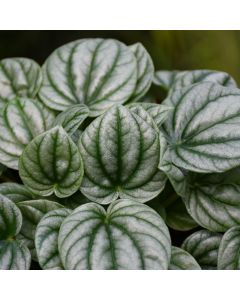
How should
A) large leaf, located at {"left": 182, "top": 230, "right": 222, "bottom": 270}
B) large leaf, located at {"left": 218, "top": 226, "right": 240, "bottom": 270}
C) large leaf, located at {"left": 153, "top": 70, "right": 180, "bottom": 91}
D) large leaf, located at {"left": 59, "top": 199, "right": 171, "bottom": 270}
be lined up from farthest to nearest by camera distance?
1. large leaf, located at {"left": 153, "top": 70, "right": 180, "bottom": 91}
2. large leaf, located at {"left": 182, "top": 230, "right": 222, "bottom": 270}
3. large leaf, located at {"left": 218, "top": 226, "right": 240, "bottom": 270}
4. large leaf, located at {"left": 59, "top": 199, "right": 171, "bottom": 270}

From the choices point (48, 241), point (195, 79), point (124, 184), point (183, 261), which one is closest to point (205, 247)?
point (183, 261)

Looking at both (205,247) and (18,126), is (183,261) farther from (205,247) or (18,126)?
(18,126)

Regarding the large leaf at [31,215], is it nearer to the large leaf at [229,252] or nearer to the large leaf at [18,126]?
the large leaf at [18,126]

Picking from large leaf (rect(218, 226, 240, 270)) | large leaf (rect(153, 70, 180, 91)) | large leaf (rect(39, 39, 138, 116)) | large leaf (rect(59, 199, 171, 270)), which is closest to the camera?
large leaf (rect(59, 199, 171, 270))

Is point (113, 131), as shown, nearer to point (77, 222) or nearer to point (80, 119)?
point (80, 119)

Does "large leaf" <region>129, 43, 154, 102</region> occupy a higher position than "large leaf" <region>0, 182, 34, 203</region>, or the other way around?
"large leaf" <region>129, 43, 154, 102</region>

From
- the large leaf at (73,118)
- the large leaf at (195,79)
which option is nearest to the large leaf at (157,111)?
the large leaf at (73,118)

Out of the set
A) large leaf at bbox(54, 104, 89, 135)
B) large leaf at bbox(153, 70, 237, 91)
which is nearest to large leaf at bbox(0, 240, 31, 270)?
large leaf at bbox(54, 104, 89, 135)

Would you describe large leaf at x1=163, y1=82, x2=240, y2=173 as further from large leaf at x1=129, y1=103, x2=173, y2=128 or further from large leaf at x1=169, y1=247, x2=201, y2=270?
large leaf at x1=169, y1=247, x2=201, y2=270
